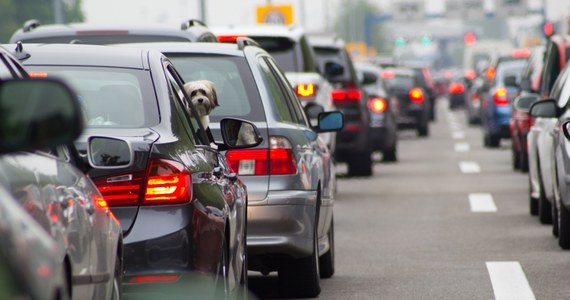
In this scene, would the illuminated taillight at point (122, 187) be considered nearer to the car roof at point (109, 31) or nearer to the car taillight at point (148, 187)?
the car taillight at point (148, 187)

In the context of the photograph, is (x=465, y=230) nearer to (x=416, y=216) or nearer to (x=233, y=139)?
(x=416, y=216)

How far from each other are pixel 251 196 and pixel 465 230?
5.86m

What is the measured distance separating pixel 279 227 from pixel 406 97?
94.9 feet

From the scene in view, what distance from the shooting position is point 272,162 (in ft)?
30.2

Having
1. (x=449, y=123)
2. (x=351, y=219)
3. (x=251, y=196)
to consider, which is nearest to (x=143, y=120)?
(x=251, y=196)

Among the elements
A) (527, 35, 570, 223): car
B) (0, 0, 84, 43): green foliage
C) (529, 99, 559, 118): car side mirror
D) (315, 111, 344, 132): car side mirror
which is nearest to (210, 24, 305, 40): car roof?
(527, 35, 570, 223): car

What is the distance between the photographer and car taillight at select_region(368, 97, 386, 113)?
2550 centimetres

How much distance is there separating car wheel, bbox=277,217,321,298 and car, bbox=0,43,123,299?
3936 millimetres

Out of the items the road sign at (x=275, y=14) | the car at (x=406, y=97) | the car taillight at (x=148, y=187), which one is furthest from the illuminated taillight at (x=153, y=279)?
the road sign at (x=275, y=14)

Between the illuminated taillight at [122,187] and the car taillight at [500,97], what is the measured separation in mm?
22604

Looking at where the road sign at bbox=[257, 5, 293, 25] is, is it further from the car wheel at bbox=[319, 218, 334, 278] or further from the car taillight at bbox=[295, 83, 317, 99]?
the car wheel at bbox=[319, 218, 334, 278]

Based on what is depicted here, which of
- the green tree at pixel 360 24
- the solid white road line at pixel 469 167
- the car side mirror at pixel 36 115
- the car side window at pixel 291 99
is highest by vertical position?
the car side mirror at pixel 36 115

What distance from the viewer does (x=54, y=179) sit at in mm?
4684

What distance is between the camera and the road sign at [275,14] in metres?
42.8
